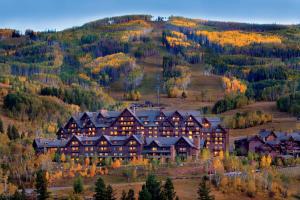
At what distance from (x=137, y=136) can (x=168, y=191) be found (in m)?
36.6

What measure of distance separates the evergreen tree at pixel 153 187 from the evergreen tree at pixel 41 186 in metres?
15.3

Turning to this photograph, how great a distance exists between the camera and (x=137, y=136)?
488 ft

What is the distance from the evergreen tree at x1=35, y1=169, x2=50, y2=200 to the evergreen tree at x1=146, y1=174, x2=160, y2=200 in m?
15.3

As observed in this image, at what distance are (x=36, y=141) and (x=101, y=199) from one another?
1652 inches

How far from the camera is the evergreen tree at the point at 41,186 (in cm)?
11169

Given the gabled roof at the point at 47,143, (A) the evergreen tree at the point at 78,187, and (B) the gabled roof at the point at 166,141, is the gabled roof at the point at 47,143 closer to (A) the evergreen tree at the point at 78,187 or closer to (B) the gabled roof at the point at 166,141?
(B) the gabled roof at the point at 166,141

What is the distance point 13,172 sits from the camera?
12769cm

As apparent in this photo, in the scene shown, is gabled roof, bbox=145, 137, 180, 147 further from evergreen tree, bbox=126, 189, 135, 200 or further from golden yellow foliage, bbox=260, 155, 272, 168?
evergreen tree, bbox=126, 189, 135, 200

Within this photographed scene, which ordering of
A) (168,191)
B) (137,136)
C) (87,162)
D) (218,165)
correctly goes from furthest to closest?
(137,136) → (87,162) → (218,165) → (168,191)

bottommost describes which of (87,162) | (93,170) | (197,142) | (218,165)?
(93,170)

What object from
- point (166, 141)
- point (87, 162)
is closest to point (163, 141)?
point (166, 141)

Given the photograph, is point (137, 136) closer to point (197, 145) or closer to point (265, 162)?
point (197, 145)

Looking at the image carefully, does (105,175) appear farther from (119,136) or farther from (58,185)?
(119,136)

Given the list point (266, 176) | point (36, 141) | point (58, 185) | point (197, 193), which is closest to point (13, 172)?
point (58, 185)
